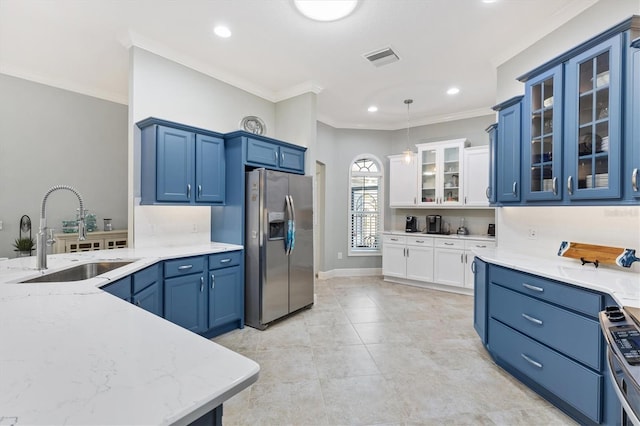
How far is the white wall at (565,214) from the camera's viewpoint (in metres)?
2.14

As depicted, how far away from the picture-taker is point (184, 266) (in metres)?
2.77

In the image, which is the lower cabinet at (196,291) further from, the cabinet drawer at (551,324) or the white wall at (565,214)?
the white wall at (565,214)

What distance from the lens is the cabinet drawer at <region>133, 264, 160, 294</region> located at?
220 cm

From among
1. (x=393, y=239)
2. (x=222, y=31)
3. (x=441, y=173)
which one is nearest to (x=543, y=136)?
(x=441, y=173)

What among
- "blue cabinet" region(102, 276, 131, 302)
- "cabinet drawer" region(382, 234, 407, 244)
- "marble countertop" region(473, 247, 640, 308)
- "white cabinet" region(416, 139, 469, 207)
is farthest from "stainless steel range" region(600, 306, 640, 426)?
"cabinet drawer" region(382, 234, 407, 244)

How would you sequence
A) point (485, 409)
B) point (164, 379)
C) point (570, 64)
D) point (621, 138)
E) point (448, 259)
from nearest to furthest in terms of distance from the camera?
1. point (164, 379)
2. point (621, 138)
3. point (485, 409)
4. point (570, 64)
5. point (448, 259)

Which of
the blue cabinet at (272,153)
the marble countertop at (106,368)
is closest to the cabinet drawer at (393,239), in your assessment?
the blue cabinet at (272,153)

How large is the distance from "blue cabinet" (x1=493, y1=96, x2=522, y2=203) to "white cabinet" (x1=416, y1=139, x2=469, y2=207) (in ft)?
6.62

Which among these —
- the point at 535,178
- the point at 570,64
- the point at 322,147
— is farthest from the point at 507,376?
the point at 322,147

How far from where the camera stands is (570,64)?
218cm

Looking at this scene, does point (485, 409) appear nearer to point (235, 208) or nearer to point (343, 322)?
point (343, 322)

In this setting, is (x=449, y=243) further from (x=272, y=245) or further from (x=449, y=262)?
(x=272, y=245)

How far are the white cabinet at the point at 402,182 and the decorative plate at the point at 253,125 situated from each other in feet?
8.22

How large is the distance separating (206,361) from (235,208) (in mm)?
2737
